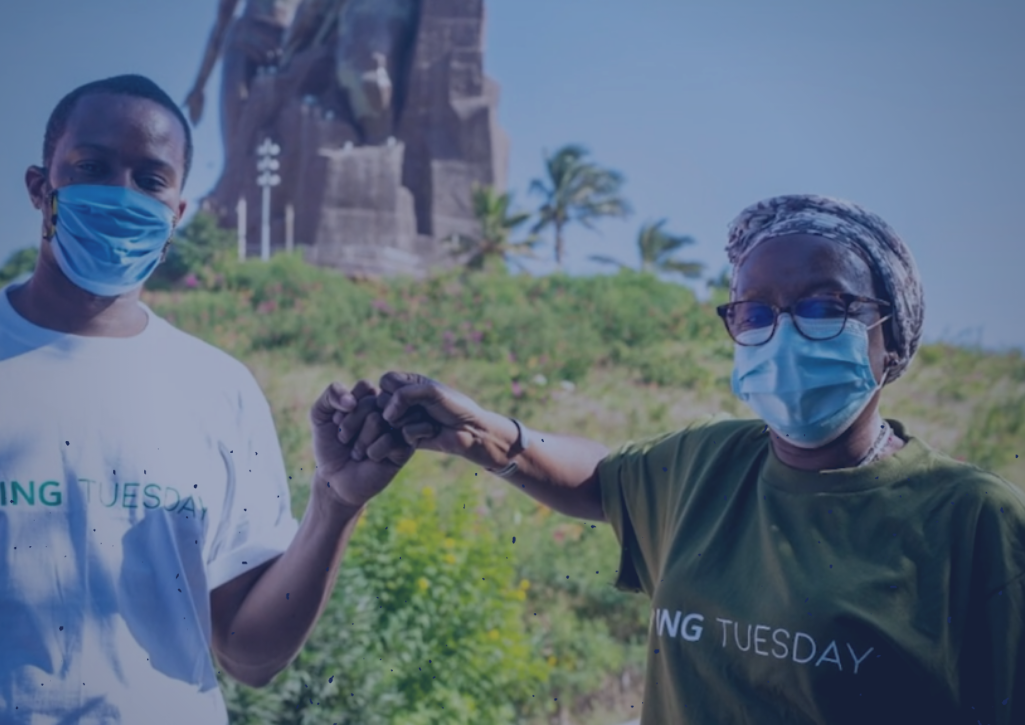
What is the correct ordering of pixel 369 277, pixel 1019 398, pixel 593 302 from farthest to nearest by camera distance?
pixel 369 277, pixel 593 302, pixel 1019 398

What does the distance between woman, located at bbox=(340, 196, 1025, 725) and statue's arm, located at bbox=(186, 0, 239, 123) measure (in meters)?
1.69

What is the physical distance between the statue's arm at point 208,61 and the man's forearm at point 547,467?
1.42m

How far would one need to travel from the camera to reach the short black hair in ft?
5.72

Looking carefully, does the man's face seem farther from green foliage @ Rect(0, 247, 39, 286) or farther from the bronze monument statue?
the bronze monument statue

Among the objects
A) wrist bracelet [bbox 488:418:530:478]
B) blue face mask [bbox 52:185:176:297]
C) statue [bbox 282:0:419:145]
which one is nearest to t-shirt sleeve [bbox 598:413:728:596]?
wrist bracelet [bbox 488:418:530:478]

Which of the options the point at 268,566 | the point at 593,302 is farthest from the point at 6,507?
the point at 593,302

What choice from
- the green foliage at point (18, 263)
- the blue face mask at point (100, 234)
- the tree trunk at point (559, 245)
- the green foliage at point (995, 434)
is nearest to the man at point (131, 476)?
the blue face mask at point (100, 234)

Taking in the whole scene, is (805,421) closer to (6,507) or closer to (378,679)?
(6,507)

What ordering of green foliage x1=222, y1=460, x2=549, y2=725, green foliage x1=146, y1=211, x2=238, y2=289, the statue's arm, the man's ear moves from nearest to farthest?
1. the man's ear
2. green foliage x1=222, y1=460, x2=549, y2=725
3. the statue's arm
4. green foliage x1=146, y1=211, x2=238, y2=289

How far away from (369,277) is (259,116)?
5998mm

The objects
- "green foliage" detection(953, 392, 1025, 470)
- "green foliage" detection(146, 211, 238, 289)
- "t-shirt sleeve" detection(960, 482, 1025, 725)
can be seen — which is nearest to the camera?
"t-shirt sleeve" detection(960, 482, 1025, 725)

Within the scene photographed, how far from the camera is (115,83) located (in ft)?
5.77

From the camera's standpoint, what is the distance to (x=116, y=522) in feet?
5.28

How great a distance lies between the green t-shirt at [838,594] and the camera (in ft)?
3.92
